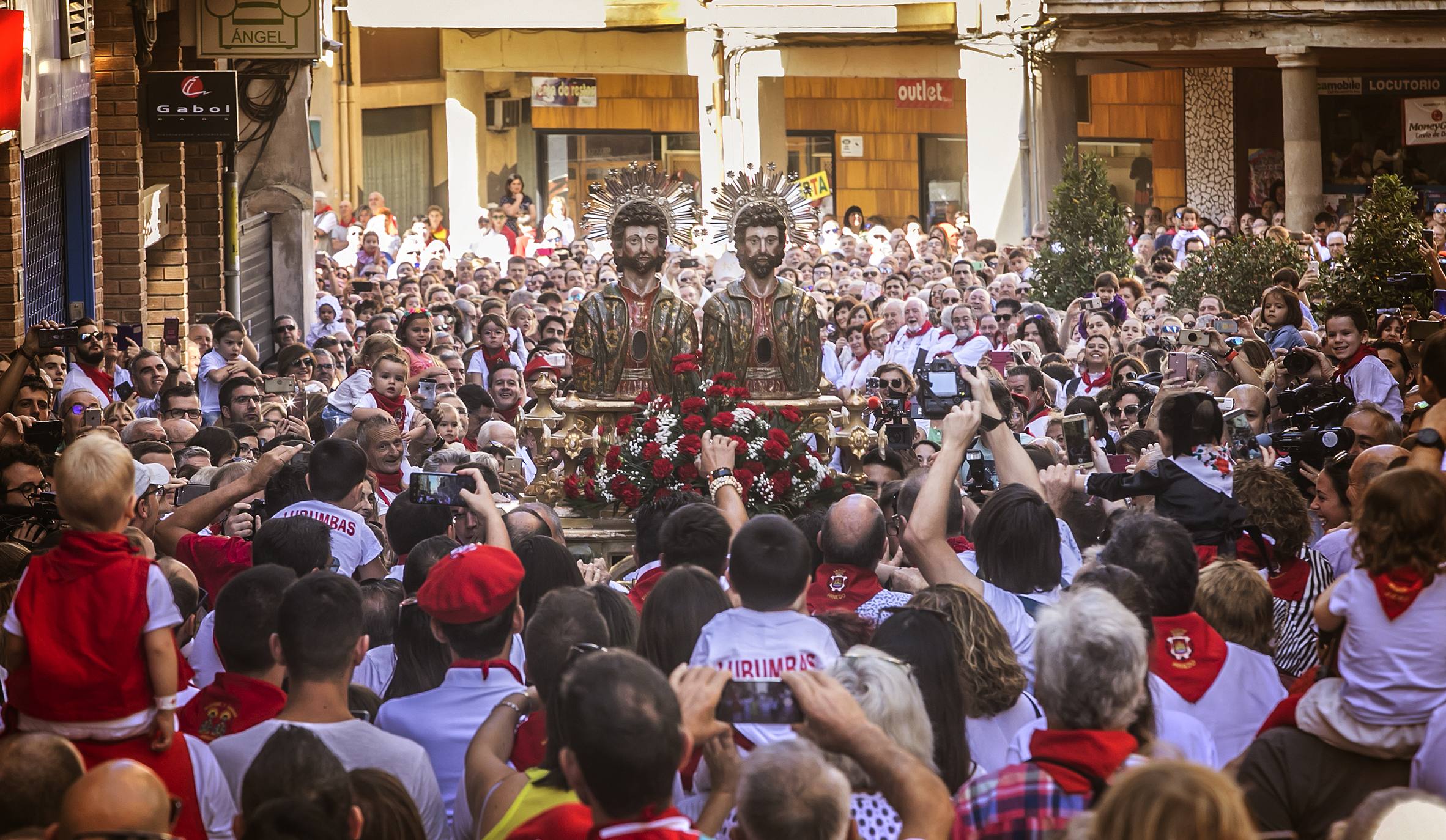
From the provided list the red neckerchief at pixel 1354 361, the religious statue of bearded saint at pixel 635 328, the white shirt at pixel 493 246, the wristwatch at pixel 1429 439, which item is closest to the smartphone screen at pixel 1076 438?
the red neckerchief at pixel 1354 361

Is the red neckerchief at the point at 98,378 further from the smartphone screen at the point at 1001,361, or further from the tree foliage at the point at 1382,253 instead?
the tree foliage at the point at 1382,253

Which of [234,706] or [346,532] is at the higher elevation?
[346,532]

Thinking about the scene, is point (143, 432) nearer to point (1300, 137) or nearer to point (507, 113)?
point (1300, 137)

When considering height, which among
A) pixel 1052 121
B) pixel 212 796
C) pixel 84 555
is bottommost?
pixel 212 796

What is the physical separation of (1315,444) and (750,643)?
11.1ft

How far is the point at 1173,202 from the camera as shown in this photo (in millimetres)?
33625

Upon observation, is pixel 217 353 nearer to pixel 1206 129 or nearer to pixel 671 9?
pixel 671 9

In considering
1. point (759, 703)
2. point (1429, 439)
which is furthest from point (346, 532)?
point (1429, 439)

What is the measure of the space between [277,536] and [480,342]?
765 cm

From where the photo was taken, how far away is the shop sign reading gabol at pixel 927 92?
35.2 metres

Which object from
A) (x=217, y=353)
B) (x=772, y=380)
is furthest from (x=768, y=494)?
(x=217, y=353)

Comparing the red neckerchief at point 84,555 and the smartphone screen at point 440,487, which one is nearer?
the red neckerchief at point 84,555

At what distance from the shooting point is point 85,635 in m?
4.40

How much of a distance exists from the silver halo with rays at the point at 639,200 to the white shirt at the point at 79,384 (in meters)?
2.98
